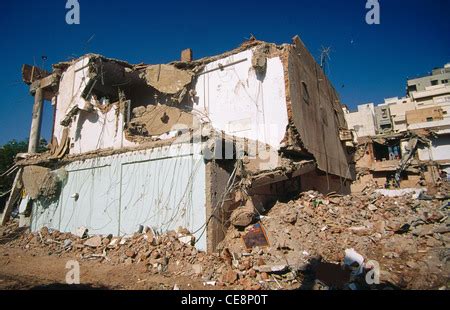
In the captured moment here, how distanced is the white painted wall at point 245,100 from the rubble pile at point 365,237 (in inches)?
116

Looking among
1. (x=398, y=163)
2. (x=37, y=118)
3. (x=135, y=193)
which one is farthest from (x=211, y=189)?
(x=398, y=163)

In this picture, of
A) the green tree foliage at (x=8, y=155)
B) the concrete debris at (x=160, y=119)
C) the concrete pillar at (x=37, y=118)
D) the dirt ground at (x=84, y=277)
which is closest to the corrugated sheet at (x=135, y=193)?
the dirt ground at (x=84, y=277)

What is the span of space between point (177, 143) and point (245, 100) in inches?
167

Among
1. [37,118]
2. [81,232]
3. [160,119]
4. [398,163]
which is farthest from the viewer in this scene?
[398,163]

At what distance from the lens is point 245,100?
36.2 feet

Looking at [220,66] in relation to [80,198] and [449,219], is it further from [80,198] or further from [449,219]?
[449,219]

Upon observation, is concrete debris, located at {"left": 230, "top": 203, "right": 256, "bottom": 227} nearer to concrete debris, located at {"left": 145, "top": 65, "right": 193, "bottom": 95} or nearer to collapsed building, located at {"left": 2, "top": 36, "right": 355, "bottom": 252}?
collapsed building, located at {"left": 2, "top": 36, "right": 355, "bottom": 252}

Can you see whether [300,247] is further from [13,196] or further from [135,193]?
Answer: [13,196]

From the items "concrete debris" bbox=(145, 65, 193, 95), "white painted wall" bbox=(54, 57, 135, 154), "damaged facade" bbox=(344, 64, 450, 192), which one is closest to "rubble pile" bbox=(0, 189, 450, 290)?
"white painted wall" bbox=(54, 57, 135, 154)

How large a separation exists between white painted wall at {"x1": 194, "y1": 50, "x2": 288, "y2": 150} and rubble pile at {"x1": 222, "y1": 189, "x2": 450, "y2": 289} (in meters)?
2.95

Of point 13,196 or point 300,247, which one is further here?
point 13,196

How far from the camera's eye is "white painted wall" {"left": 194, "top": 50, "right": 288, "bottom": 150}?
10141 mm

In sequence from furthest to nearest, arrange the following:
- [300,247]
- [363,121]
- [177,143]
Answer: [363,121] < [177,143] < [300,247]

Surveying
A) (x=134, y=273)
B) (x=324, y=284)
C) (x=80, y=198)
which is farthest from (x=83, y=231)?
(x=324, y=284)
